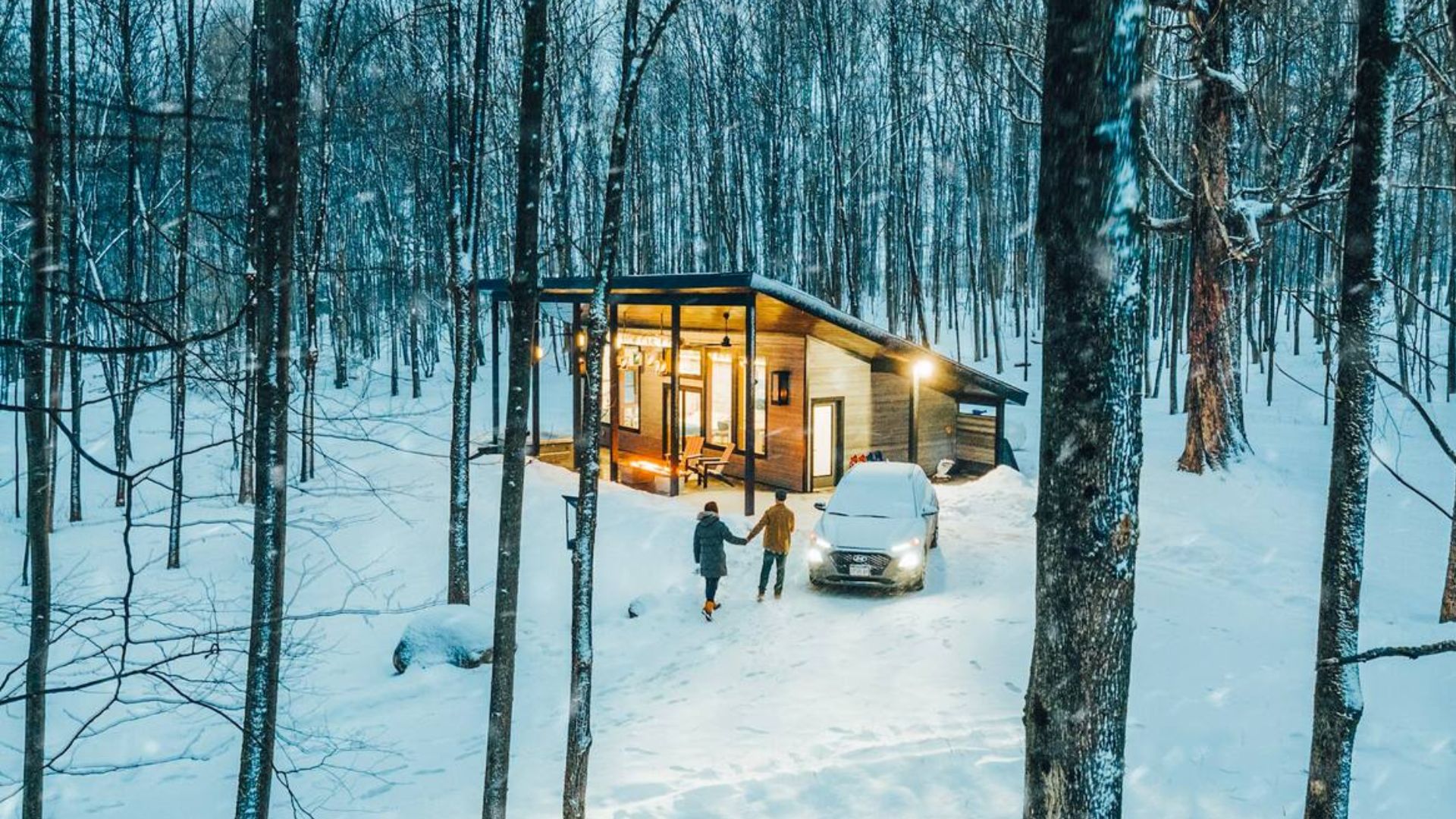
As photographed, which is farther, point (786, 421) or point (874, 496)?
point (786, 421)

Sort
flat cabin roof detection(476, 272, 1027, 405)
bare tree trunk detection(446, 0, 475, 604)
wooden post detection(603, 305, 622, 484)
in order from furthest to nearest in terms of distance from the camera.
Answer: wooden post detection(603, 305, 622, 484), flat cabin roof detection(476, 272, 1027, 405), bare tree trunk detection(446, 0, 475, 604)

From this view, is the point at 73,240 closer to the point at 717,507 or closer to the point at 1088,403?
the point at 717,507

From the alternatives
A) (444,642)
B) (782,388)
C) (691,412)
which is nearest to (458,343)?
(444,642)

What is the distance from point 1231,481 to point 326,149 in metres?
18.5

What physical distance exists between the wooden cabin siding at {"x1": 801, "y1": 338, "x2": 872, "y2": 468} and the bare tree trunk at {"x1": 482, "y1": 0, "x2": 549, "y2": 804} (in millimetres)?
12592

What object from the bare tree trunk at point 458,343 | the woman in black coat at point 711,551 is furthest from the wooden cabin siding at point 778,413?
the bare tree trunk at point 458,343

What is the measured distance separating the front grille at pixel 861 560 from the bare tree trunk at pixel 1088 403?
28.0ft

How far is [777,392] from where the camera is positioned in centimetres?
1989

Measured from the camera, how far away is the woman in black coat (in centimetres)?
1234

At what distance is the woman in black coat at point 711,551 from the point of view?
12344mm

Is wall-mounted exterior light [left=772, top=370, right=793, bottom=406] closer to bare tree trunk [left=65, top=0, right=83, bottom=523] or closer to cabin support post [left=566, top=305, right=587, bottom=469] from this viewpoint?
cabin support post [left=566, top=305, right=587, bottom=469]

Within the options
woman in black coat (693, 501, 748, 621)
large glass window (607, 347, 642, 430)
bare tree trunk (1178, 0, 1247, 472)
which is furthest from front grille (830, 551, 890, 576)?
large glass window (607, 347, 642, 430)

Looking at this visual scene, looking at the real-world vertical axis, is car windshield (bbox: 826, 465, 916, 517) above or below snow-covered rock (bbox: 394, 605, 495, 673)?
→ above

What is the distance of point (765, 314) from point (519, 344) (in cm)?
1211
